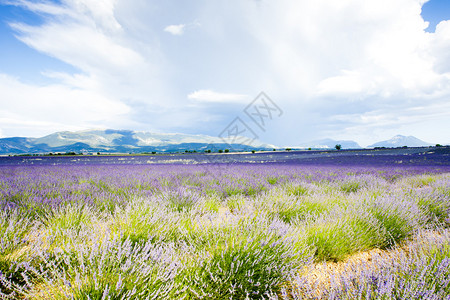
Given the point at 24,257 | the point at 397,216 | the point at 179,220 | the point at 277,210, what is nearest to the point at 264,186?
the point at 277,210

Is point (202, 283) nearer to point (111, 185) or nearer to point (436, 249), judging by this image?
point (436, 249)

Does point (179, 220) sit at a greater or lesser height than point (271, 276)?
greater

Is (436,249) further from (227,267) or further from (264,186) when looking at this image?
(264,186)

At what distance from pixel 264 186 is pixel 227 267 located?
430 centimetres

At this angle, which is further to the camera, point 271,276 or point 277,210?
point 277,210

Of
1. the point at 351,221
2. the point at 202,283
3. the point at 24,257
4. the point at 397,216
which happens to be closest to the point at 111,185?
the point at 24,257

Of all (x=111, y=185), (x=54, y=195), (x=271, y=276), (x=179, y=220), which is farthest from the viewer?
(x=111, y=185)

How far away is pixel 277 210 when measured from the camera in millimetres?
3479

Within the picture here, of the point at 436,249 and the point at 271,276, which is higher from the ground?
the point at 436,249

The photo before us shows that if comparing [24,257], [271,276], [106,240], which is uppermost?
[106,240]

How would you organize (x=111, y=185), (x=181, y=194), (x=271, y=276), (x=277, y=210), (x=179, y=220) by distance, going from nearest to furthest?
(x=271, y=276) < (x=179, y=220) < (x=277, y=210) < (x=181, y=194) < (x=111, y=185)

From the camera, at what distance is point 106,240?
160 cm

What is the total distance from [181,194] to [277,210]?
1.88 meters

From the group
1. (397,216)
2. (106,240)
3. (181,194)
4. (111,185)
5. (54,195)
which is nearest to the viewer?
(106,240)
